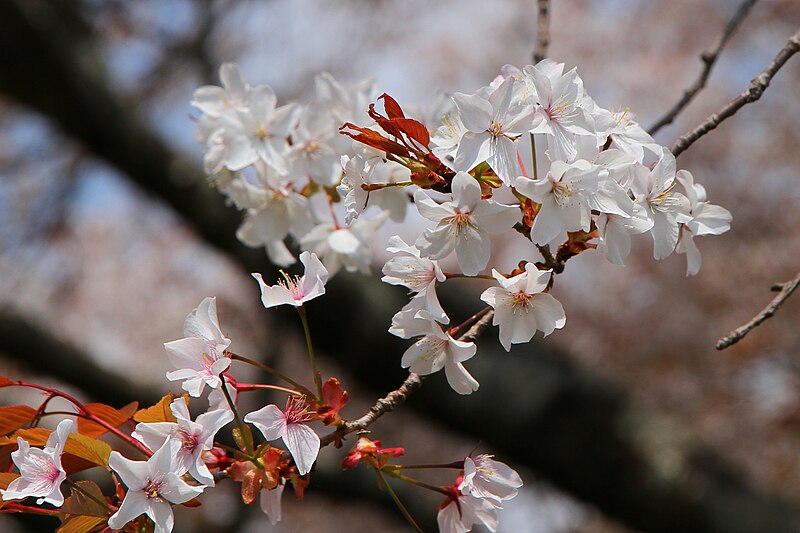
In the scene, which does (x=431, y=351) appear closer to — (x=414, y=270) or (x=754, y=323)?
(x=414, y=270)

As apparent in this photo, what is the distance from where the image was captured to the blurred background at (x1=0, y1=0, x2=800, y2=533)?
1939 mm

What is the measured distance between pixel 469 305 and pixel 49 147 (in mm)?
2813

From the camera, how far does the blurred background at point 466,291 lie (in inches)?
76.4

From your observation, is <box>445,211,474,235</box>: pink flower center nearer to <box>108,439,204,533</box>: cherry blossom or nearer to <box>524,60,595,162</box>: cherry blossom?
<box>524,60,595,162</box>: cherry blossom

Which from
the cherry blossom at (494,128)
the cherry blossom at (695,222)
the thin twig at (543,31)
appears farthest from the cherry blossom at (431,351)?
the thin twig at (543,31)

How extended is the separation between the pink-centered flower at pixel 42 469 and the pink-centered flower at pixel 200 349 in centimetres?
A: 8

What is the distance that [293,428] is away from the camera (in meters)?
0.52

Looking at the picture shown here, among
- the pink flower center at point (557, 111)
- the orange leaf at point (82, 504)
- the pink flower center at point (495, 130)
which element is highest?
the pink flower center at point (557, 111)

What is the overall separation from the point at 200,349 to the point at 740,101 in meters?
0.53

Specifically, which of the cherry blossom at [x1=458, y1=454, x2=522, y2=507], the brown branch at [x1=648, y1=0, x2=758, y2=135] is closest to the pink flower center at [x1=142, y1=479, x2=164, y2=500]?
the cherry blossom at [x1=458, y1=454, x2=522, y2=507]

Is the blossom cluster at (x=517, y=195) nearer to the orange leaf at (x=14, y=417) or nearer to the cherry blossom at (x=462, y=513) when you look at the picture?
the cherry blossom at (x=462, y=513)

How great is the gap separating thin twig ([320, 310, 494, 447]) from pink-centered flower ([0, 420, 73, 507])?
0.17 m

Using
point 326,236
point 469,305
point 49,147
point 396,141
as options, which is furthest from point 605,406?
point 49,147

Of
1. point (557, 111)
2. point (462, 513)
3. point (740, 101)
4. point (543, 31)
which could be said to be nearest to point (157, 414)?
point (462, 513)
